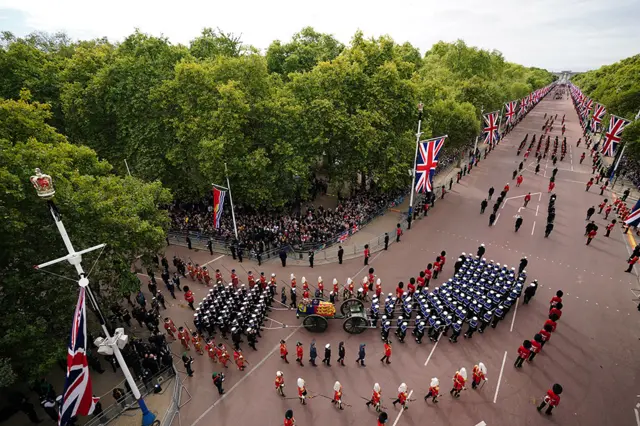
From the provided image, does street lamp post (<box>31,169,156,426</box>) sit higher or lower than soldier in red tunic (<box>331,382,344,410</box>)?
higher

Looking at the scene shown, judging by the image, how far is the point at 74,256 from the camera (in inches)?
339

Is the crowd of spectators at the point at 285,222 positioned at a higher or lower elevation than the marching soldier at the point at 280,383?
higher

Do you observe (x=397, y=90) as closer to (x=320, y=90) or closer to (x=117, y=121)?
(x=320, y=90)

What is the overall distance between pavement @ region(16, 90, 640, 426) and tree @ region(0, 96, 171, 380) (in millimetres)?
4970

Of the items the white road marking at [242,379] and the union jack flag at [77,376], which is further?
the white road marking at [242,379]

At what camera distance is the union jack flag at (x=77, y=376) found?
314 inches

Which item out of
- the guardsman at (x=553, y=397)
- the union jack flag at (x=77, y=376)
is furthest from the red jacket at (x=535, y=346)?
the union jack flag at (x=77, y=376)

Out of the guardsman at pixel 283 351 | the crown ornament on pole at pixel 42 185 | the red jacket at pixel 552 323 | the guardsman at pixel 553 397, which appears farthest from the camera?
the red jacket at pixel 552 323

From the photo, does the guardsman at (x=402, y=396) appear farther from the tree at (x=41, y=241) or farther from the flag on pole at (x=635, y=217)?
the flag on pole at (x=635, y=217)

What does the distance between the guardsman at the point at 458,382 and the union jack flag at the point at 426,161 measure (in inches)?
515

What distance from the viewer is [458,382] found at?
1170cm

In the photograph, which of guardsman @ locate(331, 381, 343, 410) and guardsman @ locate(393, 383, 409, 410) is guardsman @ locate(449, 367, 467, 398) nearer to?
guardsman @ locate(393, 383, 409, 410)

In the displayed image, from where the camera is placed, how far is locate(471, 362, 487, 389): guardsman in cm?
1186

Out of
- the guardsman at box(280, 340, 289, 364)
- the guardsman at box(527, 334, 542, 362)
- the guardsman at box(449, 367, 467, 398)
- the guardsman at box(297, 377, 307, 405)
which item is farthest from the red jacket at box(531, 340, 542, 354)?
the guardsman at box(280, 340, 289, 364)
